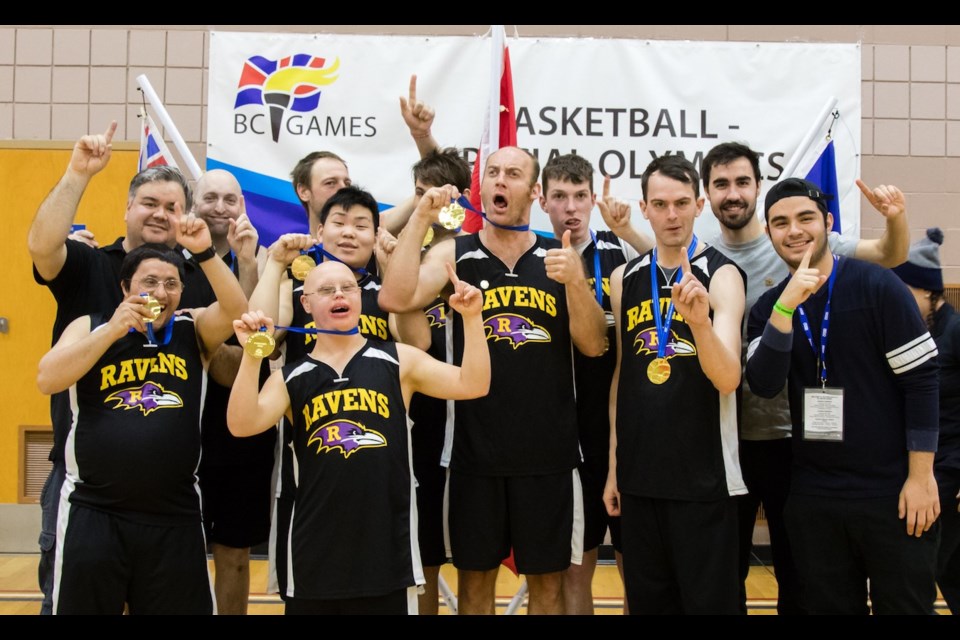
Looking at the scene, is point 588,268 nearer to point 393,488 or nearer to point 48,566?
point 393,488

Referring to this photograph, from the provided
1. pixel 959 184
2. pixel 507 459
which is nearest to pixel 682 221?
pixel 507 459

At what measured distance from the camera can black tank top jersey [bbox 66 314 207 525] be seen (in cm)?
319

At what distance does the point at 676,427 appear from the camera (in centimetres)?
325

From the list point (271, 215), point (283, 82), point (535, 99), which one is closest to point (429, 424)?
point (271, 215)

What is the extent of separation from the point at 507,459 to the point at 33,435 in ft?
15.1

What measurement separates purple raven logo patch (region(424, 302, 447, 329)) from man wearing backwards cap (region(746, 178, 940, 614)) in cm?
144

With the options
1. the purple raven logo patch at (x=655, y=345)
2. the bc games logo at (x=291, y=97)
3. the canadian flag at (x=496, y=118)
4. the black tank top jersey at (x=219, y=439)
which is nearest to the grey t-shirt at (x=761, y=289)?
the purple raven logo patch at (x=655, y=345)

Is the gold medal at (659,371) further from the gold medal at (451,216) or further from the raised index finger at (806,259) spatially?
the gold medal at (451,216)

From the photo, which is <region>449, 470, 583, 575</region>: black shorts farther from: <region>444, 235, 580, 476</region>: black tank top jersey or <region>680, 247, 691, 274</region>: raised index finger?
<region>680, 247, 691, 274</region>: raised index finger

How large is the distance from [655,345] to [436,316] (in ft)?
3.78

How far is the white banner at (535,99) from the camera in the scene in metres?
5.82

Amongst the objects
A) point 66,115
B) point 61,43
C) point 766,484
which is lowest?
point 766,484

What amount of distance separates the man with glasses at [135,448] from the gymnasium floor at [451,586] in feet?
Answer: 5.83

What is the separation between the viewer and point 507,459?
3.43 metres
